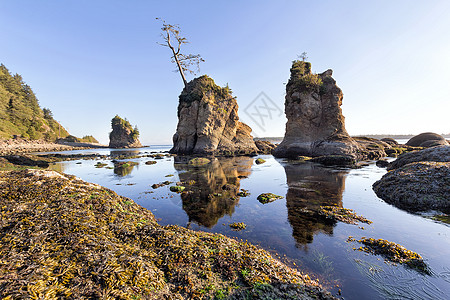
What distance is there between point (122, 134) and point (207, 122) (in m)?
110

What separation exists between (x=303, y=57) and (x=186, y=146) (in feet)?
136

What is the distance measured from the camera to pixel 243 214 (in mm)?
9367

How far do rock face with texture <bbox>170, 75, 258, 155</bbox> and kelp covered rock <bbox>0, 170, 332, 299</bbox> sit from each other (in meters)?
41.9

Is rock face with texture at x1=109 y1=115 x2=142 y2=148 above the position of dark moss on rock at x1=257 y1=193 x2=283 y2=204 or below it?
above

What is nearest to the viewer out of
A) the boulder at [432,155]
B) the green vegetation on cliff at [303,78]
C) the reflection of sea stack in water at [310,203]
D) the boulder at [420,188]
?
the reflection of sea stack in water at [310,203]

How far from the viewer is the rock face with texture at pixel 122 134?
12368 centimetres

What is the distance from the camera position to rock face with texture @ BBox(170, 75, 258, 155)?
47.6 m

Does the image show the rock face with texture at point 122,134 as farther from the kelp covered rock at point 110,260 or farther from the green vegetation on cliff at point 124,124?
the kelp covered rock at point 110,260

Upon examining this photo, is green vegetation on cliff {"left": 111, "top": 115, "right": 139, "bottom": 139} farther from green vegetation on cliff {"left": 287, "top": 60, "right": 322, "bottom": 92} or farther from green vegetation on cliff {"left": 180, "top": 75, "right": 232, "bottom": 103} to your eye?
green vegetation on cliff {"left": 287, "top": 60, "right": 322, "bottom": 92}

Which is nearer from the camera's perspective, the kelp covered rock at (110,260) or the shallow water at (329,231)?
the kelp covered rock at (110,260)

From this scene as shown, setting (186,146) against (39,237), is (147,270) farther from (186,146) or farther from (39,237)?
(186,146)

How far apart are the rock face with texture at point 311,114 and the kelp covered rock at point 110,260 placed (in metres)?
38.1

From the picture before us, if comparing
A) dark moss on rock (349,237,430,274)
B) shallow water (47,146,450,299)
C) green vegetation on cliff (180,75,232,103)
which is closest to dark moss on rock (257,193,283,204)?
shallow water (47,146,450,299)

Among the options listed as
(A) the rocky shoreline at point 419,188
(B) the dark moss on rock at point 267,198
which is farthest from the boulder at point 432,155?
(B) the dark moss on rock at point 267,198
